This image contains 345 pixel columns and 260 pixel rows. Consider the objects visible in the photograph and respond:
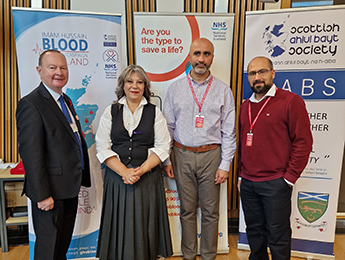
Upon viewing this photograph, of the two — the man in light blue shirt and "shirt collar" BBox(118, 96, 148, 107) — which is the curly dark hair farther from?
the man in light blue shirt

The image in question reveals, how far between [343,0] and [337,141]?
171 cm

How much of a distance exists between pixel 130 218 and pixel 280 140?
52.0 inches

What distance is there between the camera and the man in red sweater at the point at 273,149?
1.78 m

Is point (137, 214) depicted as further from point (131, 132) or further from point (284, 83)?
point (284, 83)

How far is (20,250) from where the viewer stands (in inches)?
102

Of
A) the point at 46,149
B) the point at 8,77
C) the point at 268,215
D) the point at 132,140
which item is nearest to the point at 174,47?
the point at 132,140

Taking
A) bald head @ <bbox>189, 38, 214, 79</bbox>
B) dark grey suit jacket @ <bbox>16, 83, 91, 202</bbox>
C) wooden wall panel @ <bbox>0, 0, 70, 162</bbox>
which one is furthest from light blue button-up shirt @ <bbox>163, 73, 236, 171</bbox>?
wooden wall panel @ <bbox>0, 0, 70, 162</bbox>

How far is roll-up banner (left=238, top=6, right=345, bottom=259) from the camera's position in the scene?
2.22m

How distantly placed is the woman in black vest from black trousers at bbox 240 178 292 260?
75 cm

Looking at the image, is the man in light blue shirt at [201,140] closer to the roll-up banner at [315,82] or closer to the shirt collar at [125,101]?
the shirt collar at [125,101]

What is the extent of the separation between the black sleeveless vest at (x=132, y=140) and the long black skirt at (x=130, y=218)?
168mm

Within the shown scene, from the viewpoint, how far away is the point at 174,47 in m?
2.45

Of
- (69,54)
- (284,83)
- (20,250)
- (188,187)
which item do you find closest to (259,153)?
(188,187)

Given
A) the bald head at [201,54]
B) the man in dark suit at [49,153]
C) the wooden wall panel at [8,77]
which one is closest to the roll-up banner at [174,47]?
the bald head at [201,54]
